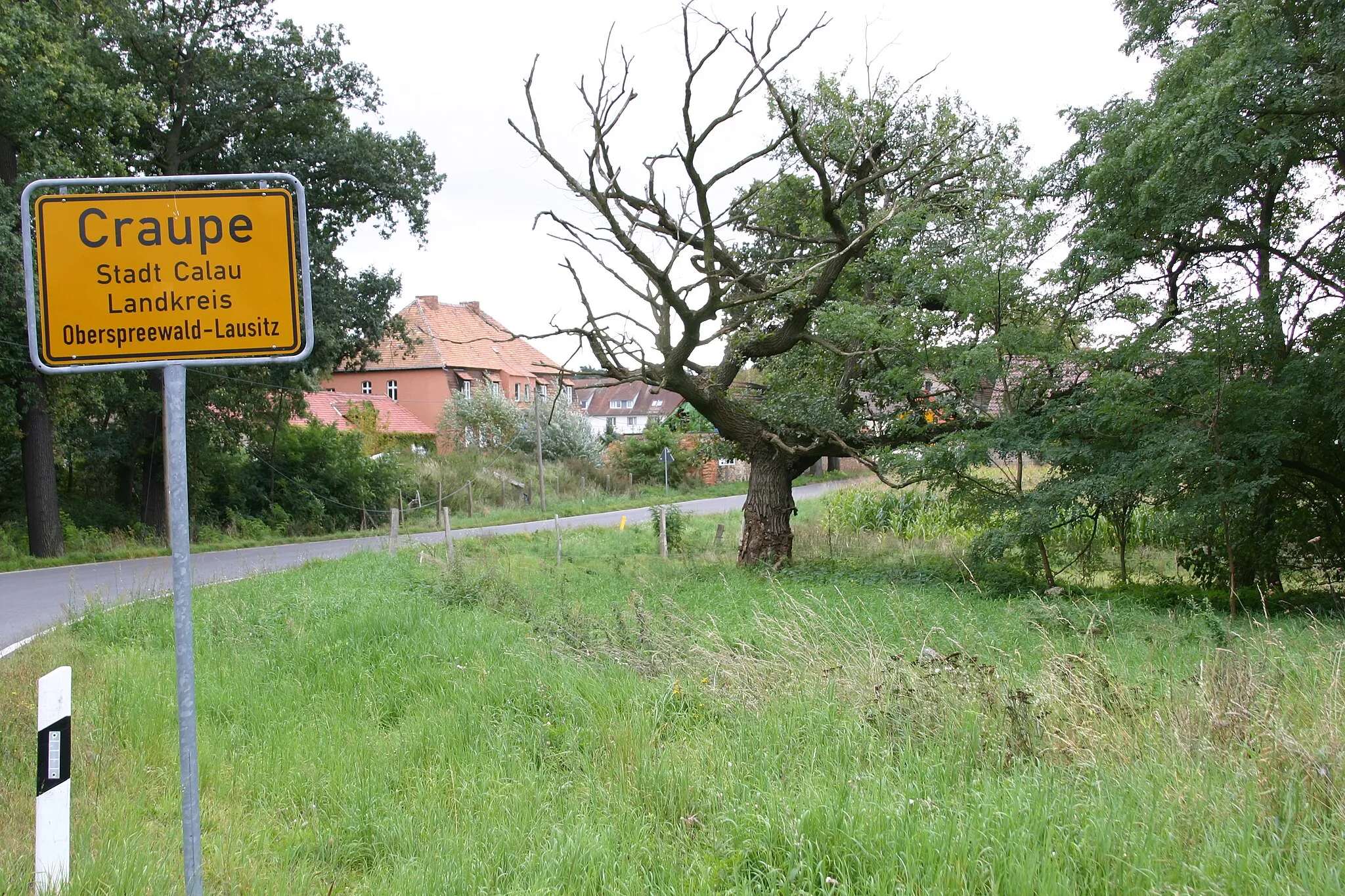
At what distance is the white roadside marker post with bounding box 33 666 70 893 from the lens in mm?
3547

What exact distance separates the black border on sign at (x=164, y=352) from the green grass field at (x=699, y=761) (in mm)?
2007

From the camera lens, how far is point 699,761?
4.74 metres

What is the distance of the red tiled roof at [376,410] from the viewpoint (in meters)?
40.8

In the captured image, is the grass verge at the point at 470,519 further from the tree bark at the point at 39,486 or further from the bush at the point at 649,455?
the bush at the point at 649,455

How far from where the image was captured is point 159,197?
3.44 meters

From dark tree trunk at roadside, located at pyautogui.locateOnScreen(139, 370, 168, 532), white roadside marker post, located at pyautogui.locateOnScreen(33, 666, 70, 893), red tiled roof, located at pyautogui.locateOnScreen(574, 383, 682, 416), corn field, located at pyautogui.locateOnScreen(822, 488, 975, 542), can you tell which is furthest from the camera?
red tiled roof, located at pyautogui.locateOnScreen(574, 383, 682, 416)

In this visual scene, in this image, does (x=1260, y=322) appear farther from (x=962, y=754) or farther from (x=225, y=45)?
(x=225, y=45)

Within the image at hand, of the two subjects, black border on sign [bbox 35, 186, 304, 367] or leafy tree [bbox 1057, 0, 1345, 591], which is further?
leafy tree [bbox 1057, 0, 1345, 591]

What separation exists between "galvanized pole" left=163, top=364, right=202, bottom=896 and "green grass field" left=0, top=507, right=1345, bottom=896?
0.59 meters

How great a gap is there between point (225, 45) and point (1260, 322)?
75.0 ft

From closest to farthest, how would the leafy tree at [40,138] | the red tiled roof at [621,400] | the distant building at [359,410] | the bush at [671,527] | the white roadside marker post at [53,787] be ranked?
the white roadside marker post at [53,787] < the leafy tree at [40,138] < the bush at [671,527] < the distant building at [359,410] < the red tiled roof at [621,400]

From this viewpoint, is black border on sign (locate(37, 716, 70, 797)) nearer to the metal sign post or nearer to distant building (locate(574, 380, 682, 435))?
the metal sign post

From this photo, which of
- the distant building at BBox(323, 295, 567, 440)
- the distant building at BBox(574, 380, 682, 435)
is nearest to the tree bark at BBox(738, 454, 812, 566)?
the distant building at BBox(323, 295, 567, 440)

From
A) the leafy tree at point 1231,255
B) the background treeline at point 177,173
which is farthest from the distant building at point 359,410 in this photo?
the leafy tree at point 1231,255
